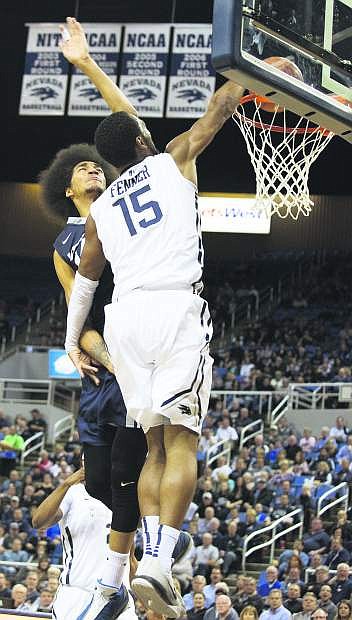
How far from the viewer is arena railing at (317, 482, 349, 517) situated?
14727 mm

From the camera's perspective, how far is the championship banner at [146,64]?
16.8 meters

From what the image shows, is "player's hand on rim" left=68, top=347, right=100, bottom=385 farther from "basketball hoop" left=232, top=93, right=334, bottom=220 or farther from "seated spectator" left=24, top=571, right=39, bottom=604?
"seated spectator" left=24, top=571, right=39, bottom=604

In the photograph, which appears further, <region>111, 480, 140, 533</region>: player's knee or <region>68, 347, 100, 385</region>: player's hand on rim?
<region>68, 347, 100, 385</region>: player's hand on rim

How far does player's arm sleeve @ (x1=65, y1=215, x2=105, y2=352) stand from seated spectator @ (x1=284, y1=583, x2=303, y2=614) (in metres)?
8.11

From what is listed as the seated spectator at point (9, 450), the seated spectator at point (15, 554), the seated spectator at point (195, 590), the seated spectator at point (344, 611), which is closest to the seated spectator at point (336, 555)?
the seated spectator at point (195, 590)

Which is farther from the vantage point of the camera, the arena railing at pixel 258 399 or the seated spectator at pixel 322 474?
the arena railing at pixel 258 399

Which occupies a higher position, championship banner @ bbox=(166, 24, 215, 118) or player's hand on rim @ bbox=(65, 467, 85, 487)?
championship banner @ bbox=(166, 24, 215, 118)

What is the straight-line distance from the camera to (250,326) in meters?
26.4

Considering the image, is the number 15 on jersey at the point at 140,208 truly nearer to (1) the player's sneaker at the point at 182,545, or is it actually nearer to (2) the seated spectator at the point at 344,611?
(1) the player's sneaker at the point at 182,545

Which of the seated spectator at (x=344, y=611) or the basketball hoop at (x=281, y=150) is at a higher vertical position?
the basketball hoop at (x=281, y=150)

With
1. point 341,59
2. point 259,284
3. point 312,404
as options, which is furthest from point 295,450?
point 341,59

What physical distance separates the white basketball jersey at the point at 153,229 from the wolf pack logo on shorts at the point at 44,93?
13498 mm

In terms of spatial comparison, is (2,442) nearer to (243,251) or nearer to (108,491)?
(243,251)

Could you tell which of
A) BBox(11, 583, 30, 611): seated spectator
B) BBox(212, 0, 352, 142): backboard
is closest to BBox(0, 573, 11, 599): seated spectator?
BBox(11, 583, 30, 611): seated spectator
